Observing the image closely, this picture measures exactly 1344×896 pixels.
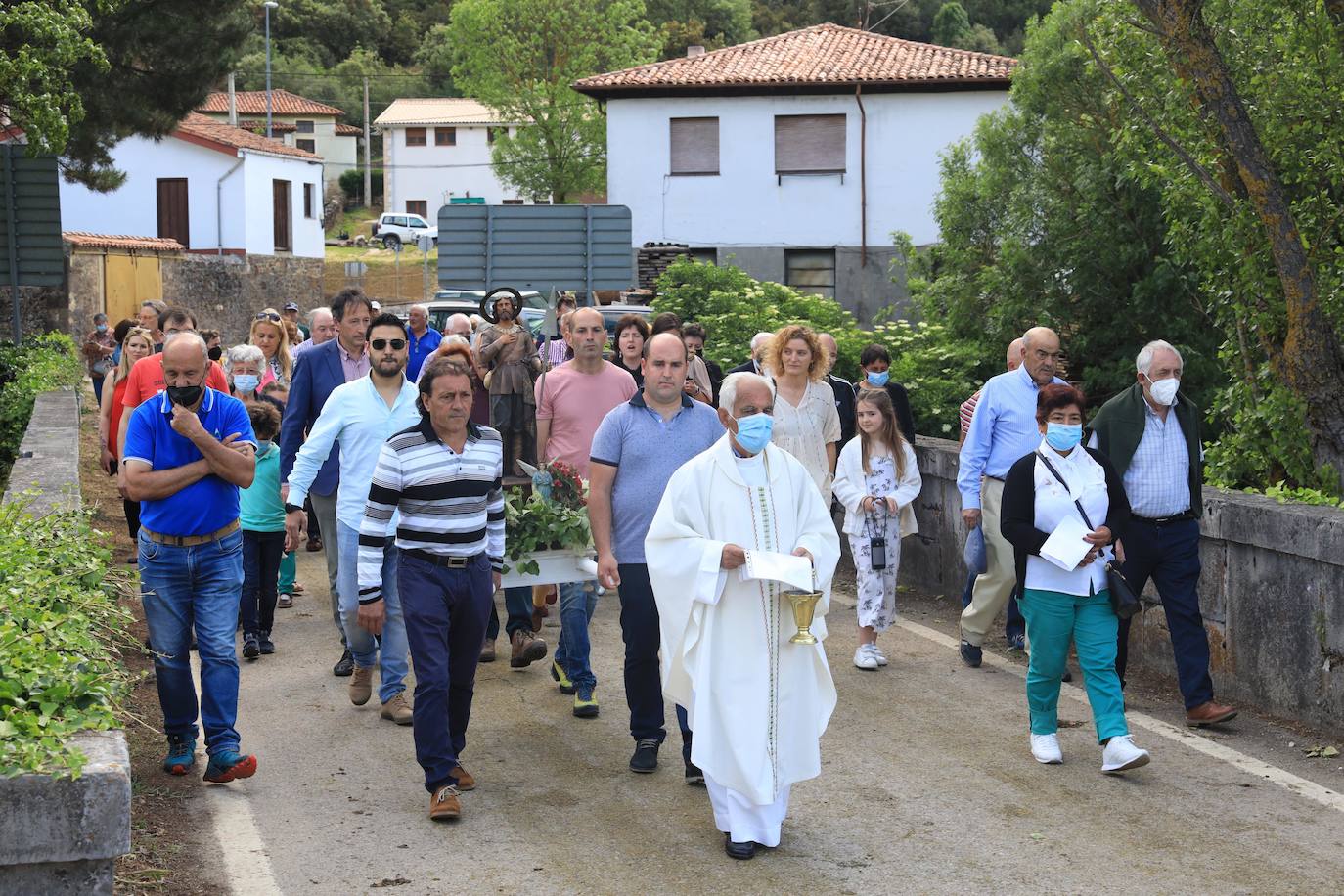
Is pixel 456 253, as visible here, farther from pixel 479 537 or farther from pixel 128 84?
pixel 479 537

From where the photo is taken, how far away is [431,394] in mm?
6672

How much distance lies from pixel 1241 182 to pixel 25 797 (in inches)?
335

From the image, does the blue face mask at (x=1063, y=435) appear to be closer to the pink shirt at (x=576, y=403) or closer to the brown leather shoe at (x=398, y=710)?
the pink shirt at (x=576, y=403)

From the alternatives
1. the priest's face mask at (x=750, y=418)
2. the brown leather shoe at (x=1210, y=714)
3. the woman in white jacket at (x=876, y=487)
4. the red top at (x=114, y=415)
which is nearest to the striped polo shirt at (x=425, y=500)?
the priest's face mask at (x=750, y=418)

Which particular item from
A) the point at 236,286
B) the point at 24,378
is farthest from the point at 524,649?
the point at 236,286

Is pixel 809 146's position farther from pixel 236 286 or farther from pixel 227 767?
pixel 227 767

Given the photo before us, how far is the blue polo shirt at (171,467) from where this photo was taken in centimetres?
666

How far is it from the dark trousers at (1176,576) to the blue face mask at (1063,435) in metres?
1.01

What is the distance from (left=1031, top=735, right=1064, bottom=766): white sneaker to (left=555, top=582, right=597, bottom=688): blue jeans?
230 cm

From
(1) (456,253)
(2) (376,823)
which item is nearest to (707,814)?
(2) (376,823)

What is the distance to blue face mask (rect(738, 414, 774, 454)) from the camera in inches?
241

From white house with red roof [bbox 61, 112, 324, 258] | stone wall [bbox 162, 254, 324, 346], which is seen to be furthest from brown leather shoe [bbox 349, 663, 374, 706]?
white house with red roof [bbox 61, 112, 324, 258]

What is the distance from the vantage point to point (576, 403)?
8.95m

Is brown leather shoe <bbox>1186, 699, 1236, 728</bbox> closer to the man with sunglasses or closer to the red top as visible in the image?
the man with sunglasses
